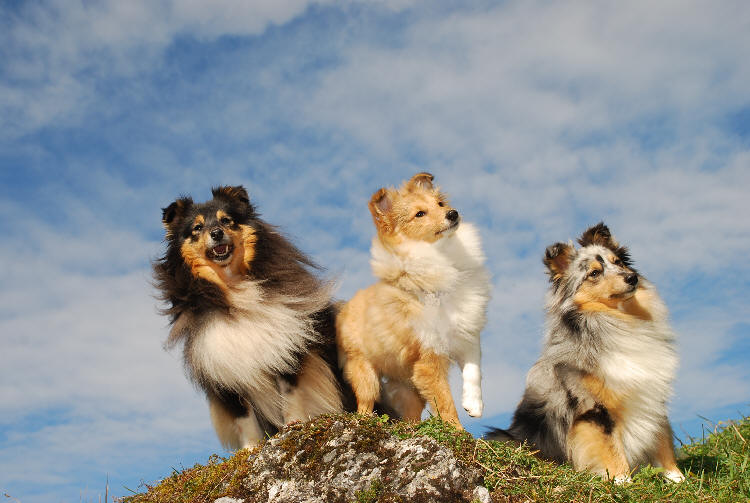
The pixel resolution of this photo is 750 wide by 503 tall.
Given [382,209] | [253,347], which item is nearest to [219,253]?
[253,347]

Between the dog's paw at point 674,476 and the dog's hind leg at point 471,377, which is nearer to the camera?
the dog's hind leg at point 471,377

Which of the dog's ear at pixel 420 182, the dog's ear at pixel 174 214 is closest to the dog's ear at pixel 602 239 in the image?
the dog's ear at pixel 420 182

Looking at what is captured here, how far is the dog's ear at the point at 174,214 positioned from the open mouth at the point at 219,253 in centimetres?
54

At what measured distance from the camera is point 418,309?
589 centimetres

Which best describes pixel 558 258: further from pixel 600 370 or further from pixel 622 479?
pixel 622 479

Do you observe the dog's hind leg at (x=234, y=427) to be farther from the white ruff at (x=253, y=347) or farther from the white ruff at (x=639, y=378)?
the white ruff at (x=639, y=378)

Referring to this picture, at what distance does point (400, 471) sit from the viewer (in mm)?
4578

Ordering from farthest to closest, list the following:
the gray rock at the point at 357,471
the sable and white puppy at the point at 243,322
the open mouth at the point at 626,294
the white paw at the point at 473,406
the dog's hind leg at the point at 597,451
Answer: the sable and white puppy at the point at 243,322, the open mouth at the point at 626,294, the dog's hind leg at the point at 597,451, the white paw at the point at 473,406, the gray rock at the point at 357,471

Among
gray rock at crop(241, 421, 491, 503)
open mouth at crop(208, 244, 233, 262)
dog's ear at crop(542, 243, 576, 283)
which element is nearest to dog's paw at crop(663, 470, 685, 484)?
dog's ear at crop(542, 243, 576, 283)

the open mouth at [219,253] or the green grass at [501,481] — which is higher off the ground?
the open mouth at [219,253]

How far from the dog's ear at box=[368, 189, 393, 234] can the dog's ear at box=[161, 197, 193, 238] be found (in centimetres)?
191

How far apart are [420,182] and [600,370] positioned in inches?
93.9

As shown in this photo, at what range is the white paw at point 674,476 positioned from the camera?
6.00 metres

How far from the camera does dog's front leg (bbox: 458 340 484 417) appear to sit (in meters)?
5.64
